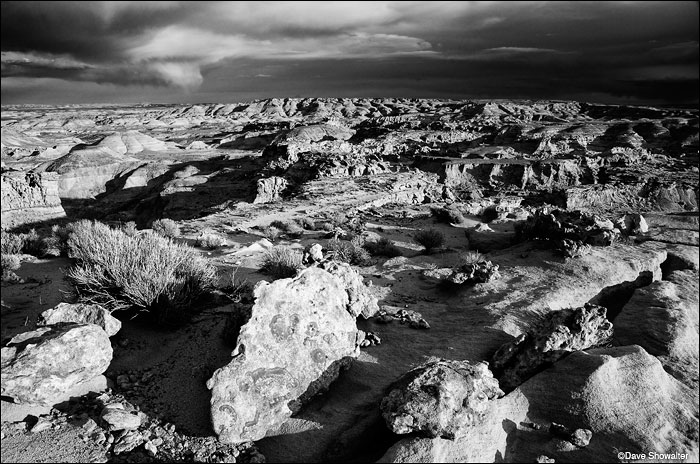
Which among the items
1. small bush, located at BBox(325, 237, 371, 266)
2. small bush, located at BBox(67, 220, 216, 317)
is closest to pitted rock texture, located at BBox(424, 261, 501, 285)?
small bush, located at BBox(325, 237, 371, 266)

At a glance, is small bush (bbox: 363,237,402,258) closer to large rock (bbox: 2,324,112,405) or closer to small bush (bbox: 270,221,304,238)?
small bush (bbox: 270,221,304,238)

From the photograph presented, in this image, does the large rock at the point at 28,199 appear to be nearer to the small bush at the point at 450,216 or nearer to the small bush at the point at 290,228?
the small bush at the point at 290,228

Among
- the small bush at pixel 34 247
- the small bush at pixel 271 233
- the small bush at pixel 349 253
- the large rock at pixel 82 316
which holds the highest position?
the large rock at pixel 82 316

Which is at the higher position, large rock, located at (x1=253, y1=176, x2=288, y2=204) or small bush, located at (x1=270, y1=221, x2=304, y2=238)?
small bush, located at (x1=270, y1=221, x2=304, y2=238)

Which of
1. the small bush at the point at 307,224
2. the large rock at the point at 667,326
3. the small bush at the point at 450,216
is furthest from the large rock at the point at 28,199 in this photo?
the large rock at the point at 667,326

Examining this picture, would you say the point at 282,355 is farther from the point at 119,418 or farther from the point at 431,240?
the point at 431,240

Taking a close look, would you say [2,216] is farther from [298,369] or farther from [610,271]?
[610,271]

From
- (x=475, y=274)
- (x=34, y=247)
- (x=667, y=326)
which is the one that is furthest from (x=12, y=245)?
(x=667, y=326)

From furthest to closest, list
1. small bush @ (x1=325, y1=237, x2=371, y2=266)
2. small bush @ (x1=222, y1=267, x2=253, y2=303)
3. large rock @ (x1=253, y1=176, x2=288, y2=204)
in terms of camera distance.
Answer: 1. large rock @ (x1=253, y1=176, x2=288, y2=204)
2. small bush @ (x1=325, y1=237, x2=371, y2=266)
3. small bush @ (x1=222, y1=267, x2=253, y2=303)
